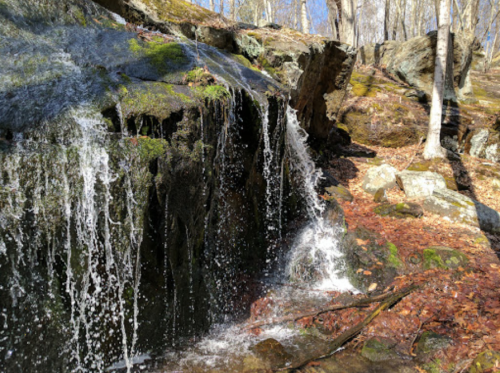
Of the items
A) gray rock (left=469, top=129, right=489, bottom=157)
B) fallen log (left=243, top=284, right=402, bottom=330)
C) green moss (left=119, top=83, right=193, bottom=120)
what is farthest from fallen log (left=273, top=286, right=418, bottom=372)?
gray rock (left=469, top=129, right=489, bottom=157)

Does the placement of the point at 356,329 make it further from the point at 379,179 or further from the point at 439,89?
the point at 439,89

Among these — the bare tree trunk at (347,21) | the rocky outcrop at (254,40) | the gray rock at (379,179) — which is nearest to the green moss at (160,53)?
the rocky outcrop at (254,40)

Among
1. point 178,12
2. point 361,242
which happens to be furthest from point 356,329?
point 178,12

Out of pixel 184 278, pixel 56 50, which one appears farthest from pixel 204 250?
pixel 56 50

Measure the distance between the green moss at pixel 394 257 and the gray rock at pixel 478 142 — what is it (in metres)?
8.60

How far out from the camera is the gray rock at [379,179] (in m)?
8.85

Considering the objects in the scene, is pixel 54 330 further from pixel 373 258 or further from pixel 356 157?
pixel 356 157

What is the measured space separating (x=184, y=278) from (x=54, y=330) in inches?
63.8

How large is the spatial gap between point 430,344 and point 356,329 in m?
0.89

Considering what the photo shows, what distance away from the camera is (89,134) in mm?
3678

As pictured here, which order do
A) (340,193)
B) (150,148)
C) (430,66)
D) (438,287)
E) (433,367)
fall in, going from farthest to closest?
1. (430,66)
2. (340,193)
3. (438,287)
4. (150,148)
5. (433,367)

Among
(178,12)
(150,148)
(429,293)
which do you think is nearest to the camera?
(150,148)

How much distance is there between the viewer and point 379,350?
4121mm

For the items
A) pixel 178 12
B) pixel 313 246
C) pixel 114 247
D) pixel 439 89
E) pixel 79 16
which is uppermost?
pixel 178 12
